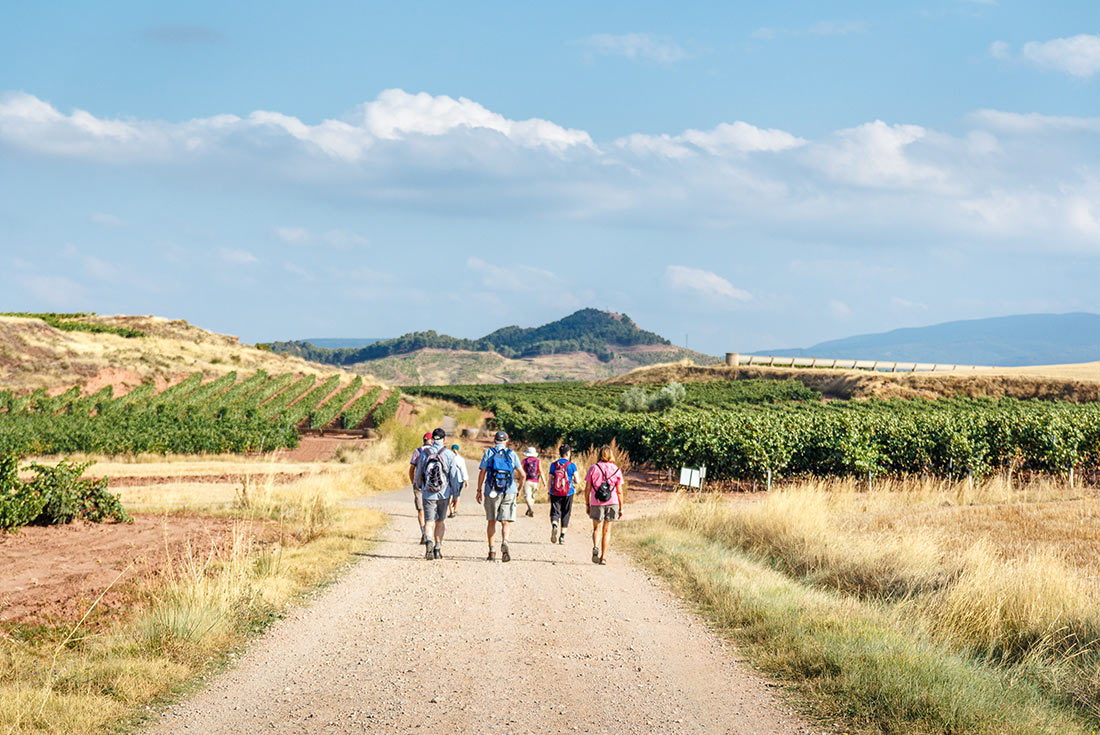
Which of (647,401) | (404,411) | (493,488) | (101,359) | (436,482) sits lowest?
(493,488)

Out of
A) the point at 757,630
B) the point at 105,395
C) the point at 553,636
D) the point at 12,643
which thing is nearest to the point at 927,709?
the point at 757,630

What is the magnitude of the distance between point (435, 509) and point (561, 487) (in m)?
2.35

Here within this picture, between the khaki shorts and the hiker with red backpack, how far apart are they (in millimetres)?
961

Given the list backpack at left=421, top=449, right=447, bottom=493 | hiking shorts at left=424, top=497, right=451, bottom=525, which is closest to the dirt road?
hiking shorts at left=424, top=497, right=451, bottom=525

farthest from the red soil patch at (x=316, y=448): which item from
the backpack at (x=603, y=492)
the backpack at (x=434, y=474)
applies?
the backpack at (x=603, y=492)

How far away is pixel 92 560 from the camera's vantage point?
40.4ft

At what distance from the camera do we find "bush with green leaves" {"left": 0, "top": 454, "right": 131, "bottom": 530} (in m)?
14.6

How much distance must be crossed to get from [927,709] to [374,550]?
958 centimetres

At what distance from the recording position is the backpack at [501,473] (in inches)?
514

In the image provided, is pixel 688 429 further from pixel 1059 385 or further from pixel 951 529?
pixel 1059 385

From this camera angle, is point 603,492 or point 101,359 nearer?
point 603,492

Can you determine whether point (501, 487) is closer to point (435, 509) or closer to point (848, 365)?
point (435, 509)

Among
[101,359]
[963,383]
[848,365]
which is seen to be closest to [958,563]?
[963,383]

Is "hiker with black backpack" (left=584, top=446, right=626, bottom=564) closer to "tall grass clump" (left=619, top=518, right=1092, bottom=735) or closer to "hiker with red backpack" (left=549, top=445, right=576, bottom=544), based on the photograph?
"hiker with red backpack" (left=549, top=445, right=576, bottom=544)
